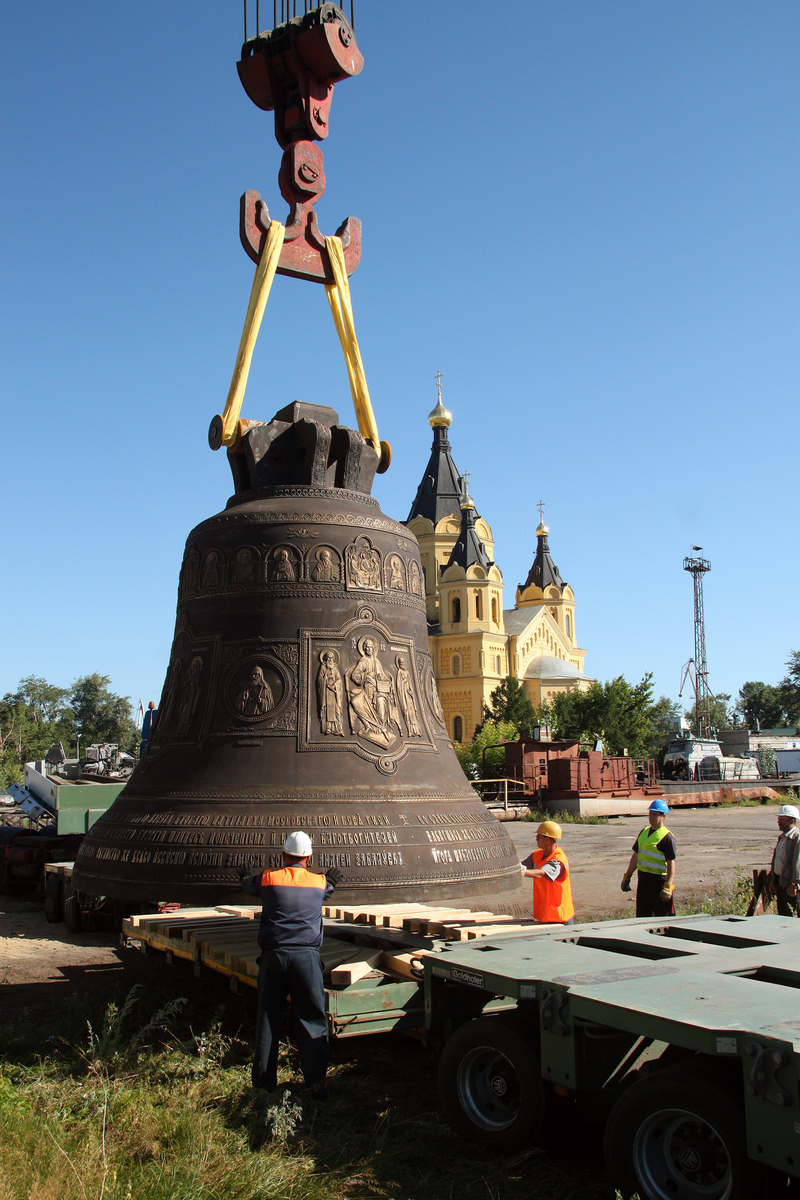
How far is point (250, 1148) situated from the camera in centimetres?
384

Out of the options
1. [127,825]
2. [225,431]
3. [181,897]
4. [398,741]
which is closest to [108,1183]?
[181,897]

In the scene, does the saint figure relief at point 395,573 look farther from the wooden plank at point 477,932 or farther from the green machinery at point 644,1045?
the green machinery at point 644,1045

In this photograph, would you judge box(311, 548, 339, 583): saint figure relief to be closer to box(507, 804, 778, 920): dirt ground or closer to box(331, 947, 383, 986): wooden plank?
box(331, 947, 383, 986): wooden plank

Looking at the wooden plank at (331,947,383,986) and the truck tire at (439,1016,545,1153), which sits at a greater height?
the wooden plank at (331,947,383,986)

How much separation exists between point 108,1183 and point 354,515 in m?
4.40

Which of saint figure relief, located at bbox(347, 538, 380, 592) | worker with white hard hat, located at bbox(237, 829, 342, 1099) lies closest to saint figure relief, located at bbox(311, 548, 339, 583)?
saint figure relief, located at bbox(347, 538, 380, 592)

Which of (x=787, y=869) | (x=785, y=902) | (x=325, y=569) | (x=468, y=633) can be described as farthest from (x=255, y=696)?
(x=468, y=633)

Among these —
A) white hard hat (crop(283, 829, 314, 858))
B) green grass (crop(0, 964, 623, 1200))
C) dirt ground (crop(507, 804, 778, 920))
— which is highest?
white hard hat (crop(283, 829, 314, 858))

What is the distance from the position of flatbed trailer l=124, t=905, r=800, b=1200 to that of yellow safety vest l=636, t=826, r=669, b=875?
2.48m

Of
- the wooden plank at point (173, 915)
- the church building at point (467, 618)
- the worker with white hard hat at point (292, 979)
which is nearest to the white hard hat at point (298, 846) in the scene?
the worker with white hard hat at point (292, 979)

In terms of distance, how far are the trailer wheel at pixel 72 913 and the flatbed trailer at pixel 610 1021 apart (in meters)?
5.20

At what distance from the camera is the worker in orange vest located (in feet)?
20.5

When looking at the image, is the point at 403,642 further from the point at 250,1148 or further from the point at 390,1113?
the point at 250,1148

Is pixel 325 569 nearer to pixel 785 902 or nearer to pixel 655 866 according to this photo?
pixel 655 866
